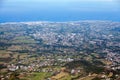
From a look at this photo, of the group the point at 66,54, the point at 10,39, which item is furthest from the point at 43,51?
the point at 10,39

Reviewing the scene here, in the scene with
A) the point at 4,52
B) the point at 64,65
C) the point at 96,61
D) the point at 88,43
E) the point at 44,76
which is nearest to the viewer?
the point at 44,76

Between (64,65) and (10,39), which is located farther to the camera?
(10,39)

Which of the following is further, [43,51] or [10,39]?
[10,39]

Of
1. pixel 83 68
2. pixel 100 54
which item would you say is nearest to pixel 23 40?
pixel 100 54

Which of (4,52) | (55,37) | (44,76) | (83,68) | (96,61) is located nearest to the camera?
(44,76)

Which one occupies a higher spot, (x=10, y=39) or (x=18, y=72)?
(x=10, y=39)

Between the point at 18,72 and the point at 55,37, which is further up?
the point at 55,37

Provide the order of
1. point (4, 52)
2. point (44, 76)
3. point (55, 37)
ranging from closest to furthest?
point (44, 76) → point (4, 52) → point (55, 37)

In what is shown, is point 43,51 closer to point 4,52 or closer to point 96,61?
point 4,52

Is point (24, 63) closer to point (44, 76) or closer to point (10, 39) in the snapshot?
point (44, 76)
